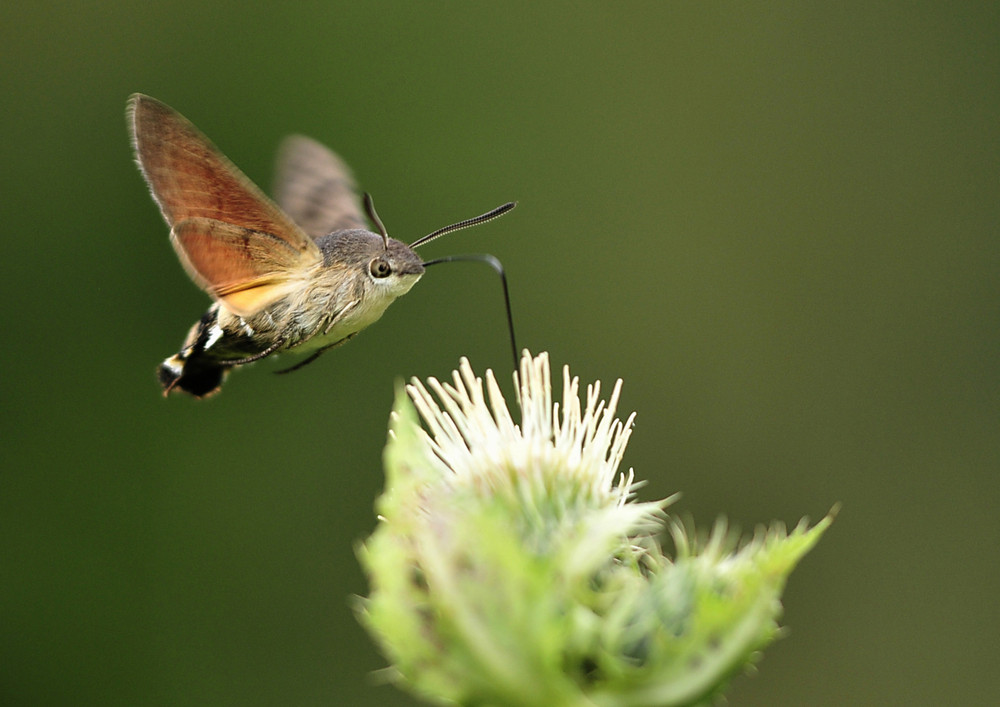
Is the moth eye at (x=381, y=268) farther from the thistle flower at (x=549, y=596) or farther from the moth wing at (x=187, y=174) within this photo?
the thistle flower at (x=549, y=596)

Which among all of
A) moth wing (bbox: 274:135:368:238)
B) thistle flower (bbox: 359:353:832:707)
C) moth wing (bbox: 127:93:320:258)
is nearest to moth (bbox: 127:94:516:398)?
moth wing (bbox: 127:93:320:258)

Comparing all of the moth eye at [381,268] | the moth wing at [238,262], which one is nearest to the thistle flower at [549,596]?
the moth eye at [381,268]

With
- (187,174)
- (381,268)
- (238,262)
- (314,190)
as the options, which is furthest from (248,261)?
(314,190)

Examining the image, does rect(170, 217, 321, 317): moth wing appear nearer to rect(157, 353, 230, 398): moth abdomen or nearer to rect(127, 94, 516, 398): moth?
rect(127, 94, 516, 398): moth

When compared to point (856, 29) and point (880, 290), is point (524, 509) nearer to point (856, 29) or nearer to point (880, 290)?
point (880, 290)

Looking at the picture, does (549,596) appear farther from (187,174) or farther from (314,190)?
(314,190)

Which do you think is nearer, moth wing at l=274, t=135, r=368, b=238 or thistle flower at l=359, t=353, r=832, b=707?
thistle flower at l=359, t=353, r=832, b=707
